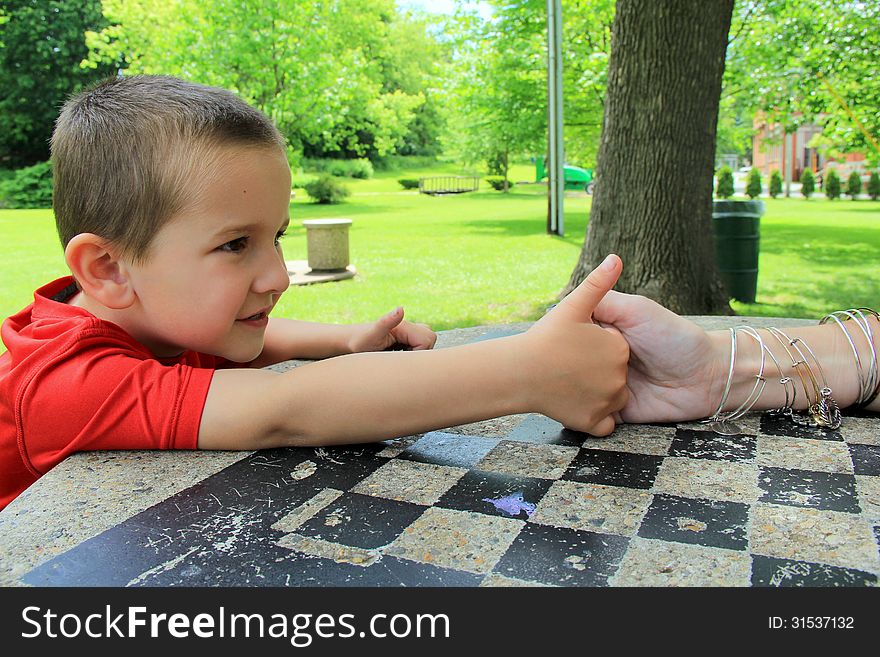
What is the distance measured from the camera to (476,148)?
1139 inches

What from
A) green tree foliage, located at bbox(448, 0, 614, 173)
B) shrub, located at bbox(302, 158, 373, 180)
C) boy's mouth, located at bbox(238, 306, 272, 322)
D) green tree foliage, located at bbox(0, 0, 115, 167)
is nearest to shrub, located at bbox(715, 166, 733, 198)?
green tree foliage, located at bbox(448, 0, 614, 173)

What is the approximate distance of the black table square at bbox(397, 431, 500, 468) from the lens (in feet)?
4.12

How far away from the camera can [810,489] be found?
1096mm

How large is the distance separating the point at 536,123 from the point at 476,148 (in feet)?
41.5

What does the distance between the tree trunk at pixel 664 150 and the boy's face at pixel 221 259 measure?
3534 millimetres

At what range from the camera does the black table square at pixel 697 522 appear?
0.93 meters

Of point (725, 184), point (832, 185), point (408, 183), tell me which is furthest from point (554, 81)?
point (408, 183)

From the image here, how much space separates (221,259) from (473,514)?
639mm

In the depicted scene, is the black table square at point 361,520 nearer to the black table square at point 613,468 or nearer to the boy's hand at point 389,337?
the black table square at point 613,468

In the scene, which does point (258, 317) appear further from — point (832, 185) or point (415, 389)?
point (832, 185)

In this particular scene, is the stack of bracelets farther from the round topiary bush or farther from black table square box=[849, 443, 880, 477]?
the round topiary bush

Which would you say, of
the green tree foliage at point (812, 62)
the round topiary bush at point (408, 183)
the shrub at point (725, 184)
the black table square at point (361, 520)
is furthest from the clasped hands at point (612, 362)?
the round topiary bush at point (408, 183)

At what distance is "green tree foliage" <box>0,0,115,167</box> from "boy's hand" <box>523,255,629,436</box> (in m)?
26.8

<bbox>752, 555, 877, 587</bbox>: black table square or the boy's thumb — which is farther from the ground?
the boy's thumb
